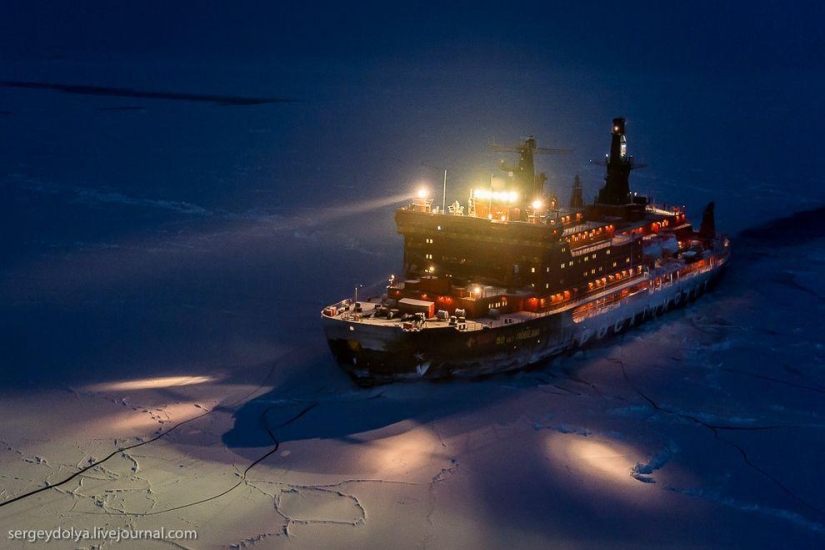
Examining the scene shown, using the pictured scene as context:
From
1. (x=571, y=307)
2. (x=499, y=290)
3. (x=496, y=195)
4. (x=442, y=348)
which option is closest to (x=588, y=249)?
(x=571, y=307)

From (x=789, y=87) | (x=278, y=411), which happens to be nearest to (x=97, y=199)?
(x=278, y=411)

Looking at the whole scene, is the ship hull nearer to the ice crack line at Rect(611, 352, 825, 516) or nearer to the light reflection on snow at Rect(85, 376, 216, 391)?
the ice crack line at Rect(611, 352, 825, 516)

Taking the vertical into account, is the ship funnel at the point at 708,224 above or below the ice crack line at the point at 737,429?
above

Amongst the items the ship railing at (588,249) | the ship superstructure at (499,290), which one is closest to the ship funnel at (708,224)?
the ship superstructure at (499,290)

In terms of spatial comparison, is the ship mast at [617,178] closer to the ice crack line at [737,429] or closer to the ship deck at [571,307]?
the ship deck at [571,307]

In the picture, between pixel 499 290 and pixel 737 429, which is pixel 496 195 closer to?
pixel 499 290

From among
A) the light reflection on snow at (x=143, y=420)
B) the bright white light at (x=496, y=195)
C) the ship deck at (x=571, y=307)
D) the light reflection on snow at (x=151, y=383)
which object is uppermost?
the bright white light at (x=496, y=195)

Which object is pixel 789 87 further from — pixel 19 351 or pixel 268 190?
pixel 19 351
